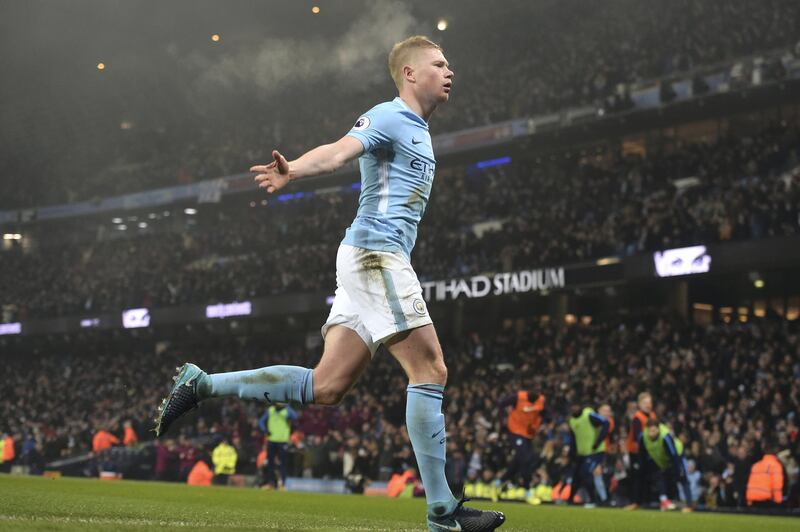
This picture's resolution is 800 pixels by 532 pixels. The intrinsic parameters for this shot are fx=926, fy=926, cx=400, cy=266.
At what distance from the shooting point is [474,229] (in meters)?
32.3

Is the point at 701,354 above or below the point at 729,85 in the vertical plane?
below

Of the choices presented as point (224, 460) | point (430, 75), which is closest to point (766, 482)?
point (224, 460)

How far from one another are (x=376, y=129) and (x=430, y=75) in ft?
1.89

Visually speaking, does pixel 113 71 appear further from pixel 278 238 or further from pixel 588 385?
pixel 588 385

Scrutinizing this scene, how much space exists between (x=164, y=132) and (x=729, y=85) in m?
30.0

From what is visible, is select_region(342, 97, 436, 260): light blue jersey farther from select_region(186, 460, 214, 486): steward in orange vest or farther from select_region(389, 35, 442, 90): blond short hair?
select_region(186, 460, 214, 486): steward in orange vest

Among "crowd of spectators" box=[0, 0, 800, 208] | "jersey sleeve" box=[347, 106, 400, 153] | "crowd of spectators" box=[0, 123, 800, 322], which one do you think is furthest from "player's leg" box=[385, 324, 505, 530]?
"crowd of spectators" box=[0, 0, 800, 208]

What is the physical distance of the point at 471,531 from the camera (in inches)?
166

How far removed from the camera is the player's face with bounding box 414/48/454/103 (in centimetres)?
467

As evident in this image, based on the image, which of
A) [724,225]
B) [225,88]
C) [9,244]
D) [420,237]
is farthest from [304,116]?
[724,225]

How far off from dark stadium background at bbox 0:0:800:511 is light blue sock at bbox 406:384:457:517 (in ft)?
39.1

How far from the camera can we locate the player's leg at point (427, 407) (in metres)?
4.28

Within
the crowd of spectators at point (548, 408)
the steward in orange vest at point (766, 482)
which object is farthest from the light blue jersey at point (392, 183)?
the steward in orange vest at point (766, 482)

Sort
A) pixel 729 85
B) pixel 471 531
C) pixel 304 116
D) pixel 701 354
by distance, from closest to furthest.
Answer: pixel 471 531 < pixel 701 354 < pixel 729 85 < pixel 304 116
